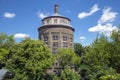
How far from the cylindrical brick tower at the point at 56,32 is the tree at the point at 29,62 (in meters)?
26.5

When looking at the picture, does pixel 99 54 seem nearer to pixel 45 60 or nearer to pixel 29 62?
pixel 45 60

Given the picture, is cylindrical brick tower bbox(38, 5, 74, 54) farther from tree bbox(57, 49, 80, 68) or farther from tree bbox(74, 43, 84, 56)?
tree bbox(74, 43, 84, 56)

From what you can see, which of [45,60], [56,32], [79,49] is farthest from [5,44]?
[79,49]

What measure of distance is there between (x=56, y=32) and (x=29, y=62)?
30.7m

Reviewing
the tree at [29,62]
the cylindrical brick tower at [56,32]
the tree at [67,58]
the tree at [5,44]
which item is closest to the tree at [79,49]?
→ the cylindrical brick tower at [56,32]

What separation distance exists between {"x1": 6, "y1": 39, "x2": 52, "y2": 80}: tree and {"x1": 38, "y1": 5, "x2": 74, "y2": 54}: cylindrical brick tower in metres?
26.5

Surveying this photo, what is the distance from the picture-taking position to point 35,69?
40.8 meters

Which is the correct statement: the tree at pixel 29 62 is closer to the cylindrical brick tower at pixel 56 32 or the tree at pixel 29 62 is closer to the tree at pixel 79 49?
the cylindrical brick tower at pixel 56 32

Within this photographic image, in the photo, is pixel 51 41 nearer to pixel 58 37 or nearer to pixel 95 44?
pixel 58 37

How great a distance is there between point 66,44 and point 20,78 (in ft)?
106

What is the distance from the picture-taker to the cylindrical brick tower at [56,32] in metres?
70.3

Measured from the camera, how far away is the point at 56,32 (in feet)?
232

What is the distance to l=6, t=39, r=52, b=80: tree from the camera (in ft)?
134

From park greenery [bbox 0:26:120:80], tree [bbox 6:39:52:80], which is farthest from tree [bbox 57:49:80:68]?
tree [bbox 6:39:52:80]
